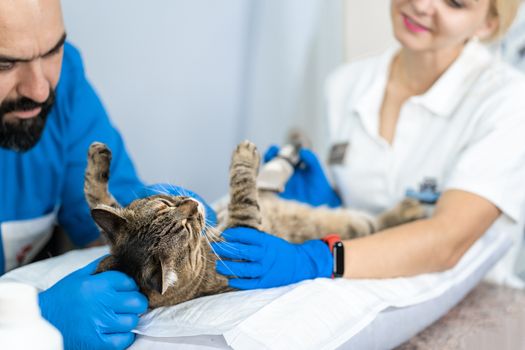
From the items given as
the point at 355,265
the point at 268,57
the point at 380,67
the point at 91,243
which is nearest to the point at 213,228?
the point at 355,265

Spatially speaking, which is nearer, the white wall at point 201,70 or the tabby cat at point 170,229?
the tabby cat at point 170,229

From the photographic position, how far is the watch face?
1.06 metres

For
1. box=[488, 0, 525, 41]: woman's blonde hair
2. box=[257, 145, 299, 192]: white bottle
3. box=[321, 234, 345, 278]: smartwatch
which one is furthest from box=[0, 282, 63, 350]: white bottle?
box=[488, 0, 525, 41]: woman's blonde hair

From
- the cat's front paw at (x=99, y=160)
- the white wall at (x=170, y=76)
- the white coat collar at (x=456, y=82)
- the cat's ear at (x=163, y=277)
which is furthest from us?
the white wall at (x=170, y=76)

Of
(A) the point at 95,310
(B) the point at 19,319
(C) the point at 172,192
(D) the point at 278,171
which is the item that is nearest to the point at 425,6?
(D) the point at 278,171

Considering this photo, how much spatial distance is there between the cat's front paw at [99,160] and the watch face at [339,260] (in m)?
0.46

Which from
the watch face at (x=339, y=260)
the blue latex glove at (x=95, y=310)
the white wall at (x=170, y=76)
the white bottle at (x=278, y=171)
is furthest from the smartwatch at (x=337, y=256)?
the white wall at (x=170, y=76)

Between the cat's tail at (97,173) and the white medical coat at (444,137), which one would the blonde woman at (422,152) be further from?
the cat's tail at (97,173)

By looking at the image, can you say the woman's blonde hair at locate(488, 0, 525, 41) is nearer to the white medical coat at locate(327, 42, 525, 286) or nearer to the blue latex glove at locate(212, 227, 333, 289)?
the white medical coat at locate(327, 42, 525, 286)

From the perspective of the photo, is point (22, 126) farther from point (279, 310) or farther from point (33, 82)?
point (279, 310)

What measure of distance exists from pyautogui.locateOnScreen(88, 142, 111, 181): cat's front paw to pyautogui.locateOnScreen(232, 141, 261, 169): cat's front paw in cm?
24

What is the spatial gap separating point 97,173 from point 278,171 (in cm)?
46

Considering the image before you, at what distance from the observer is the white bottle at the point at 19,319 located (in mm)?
585

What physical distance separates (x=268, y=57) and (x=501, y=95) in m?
0.88
